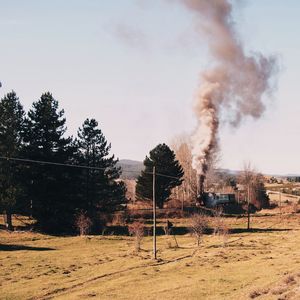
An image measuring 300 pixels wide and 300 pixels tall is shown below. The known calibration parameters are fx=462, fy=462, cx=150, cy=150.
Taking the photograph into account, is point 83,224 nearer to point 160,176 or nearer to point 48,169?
point 48,169

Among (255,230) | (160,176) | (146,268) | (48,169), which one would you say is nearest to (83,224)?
(48,169)

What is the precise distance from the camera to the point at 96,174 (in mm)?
68125

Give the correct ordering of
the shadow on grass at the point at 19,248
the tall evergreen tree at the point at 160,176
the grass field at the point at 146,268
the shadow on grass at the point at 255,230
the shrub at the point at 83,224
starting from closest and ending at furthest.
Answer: the grass field at the point at 146,268 < the shadow on grass at the point at 19,248 < the shrub at the point at 83,224 < the shadow on grass at the point at 255,230 < the tall evergreen tree at the point at 160,176

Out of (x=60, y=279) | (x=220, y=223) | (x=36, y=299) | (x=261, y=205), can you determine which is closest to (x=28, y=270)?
(x=60, y=279)

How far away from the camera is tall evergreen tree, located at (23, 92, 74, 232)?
58156mm

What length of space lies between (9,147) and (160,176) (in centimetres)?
2992

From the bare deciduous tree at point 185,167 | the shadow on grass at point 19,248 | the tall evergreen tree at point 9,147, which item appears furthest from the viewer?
the bare deciduous tree at point 185,167

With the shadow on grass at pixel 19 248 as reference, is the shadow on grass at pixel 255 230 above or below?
above

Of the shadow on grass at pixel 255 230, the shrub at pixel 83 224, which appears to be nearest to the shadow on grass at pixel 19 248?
the shrub at pixel 83 224

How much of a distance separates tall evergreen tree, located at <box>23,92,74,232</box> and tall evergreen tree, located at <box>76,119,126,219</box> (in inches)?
213

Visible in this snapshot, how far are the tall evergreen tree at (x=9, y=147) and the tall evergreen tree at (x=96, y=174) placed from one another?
949 cm

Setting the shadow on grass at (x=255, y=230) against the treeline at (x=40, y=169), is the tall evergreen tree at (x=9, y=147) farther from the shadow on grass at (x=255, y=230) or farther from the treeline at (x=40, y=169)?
the shadow on grass at (x=255, y=230)

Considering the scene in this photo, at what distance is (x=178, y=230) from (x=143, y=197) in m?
16.8

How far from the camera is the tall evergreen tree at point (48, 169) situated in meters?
58.2
